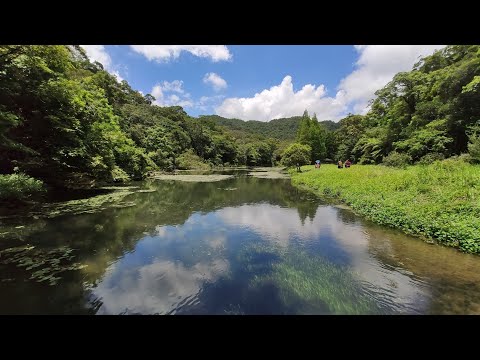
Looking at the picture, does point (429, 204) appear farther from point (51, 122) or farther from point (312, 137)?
point (312, 137)

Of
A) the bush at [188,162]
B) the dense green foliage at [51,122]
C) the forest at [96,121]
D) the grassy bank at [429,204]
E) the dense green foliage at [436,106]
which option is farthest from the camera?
the bush at [188,162]

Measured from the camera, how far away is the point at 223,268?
714cm

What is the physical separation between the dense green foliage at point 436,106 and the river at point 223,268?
13.0 m

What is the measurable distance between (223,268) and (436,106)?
2466cm

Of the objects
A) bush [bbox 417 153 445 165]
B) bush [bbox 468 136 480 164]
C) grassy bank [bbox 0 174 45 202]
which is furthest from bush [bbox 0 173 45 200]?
bush [bbox 417 153 445 165]

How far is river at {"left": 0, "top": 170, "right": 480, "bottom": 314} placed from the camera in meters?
5.27

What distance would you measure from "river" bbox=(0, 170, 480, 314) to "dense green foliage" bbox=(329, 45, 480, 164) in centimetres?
1295

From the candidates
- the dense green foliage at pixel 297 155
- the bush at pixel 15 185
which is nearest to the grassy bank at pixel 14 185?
the bush at pixel 15 185

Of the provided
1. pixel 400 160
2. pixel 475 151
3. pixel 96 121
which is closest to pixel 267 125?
pixel 400 160

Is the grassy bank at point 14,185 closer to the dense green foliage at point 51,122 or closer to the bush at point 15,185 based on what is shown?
the bush at point 15,185

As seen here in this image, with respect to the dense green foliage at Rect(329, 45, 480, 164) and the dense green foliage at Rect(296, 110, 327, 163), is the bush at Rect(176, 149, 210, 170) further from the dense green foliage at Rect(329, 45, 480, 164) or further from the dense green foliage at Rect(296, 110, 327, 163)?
the dense green foliage at Rect(329, 45, 480, 164)

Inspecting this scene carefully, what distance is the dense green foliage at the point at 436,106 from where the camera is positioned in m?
19.2
